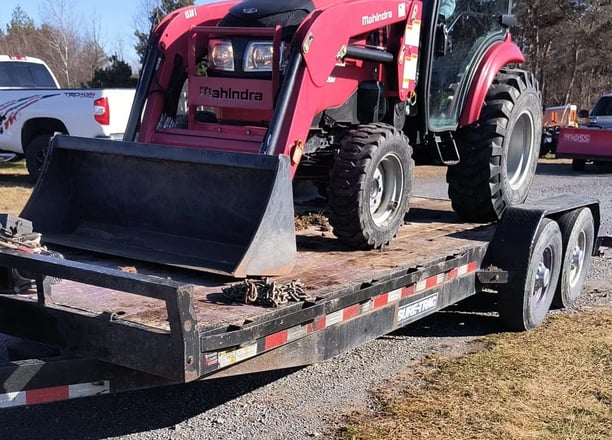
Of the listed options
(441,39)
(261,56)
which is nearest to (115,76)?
(441,39)

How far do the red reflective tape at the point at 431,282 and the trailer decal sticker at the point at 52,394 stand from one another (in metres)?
2.11

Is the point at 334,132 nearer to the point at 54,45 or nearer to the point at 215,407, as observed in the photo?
the point at 215,407

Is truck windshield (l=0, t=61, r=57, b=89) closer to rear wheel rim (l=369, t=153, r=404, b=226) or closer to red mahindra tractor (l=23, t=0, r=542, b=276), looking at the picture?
red mahindra tractor (l=23, t=0, r=542, b=276)

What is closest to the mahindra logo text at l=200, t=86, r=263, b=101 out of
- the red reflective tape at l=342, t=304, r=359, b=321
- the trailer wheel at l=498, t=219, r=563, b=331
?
the red reflective tape at l=342, t=304, r=359, b=321

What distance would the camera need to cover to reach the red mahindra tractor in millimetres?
4301

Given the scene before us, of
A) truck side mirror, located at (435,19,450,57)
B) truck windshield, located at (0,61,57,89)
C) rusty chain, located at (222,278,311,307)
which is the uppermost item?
truck windshield, located at (0,61,57,89)

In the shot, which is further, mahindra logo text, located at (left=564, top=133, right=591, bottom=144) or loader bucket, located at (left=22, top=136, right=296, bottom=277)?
mahindra logo text, located at (left=564, top=133, right=591, bottom=144)

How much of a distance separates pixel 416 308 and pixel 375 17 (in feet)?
6.50

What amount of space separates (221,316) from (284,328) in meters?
0.30

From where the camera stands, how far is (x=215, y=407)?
14.2 feet

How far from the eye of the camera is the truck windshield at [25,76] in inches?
543

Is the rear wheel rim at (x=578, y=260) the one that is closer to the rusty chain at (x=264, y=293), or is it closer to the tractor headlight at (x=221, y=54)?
the tractor headlight at (x=221, y=54)

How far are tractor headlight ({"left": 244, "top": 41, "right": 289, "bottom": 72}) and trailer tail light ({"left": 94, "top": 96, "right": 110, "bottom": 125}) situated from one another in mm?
7316

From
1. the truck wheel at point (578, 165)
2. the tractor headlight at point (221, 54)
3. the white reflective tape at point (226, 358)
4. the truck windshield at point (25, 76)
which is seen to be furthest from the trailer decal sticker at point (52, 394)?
the truck wheel at point (578, 165)
